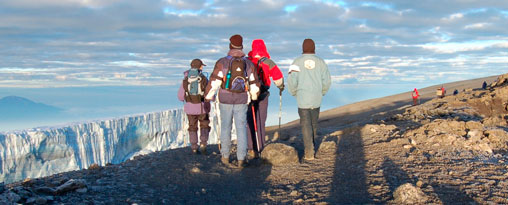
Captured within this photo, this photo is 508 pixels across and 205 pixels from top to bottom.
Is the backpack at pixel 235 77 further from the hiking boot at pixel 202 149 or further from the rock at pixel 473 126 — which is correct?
the rock at pixel 473 126

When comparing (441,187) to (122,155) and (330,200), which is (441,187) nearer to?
(330,200)

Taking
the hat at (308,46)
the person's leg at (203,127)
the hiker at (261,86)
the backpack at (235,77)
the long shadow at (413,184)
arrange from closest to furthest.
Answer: the long shadow at (413,184) → the backpack at (235,77) → the hat at (308,46) → the hiker at (261,86) → the person's leg at (203,127)

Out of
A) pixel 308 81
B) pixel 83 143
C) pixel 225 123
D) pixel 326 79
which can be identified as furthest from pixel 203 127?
pixel 83 143

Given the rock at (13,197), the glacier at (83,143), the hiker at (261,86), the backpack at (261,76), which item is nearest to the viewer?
the rock at (13,197)

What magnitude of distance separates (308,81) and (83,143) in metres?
20.4

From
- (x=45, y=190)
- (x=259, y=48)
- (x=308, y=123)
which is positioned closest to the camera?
(x=45, y=190)

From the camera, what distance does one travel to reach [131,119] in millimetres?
26234

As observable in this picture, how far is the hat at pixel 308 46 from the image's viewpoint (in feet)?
19.5

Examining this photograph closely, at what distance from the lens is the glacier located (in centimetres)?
2017

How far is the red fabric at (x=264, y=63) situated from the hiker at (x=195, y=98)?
967 mm

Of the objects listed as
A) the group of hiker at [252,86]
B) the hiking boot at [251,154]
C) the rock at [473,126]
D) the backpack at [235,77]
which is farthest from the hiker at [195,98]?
Result: the rock at [473,126]

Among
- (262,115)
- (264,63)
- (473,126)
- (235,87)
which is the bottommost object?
(473,126)

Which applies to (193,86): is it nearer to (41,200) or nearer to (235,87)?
(235,87)

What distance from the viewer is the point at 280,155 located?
6.31 metres
